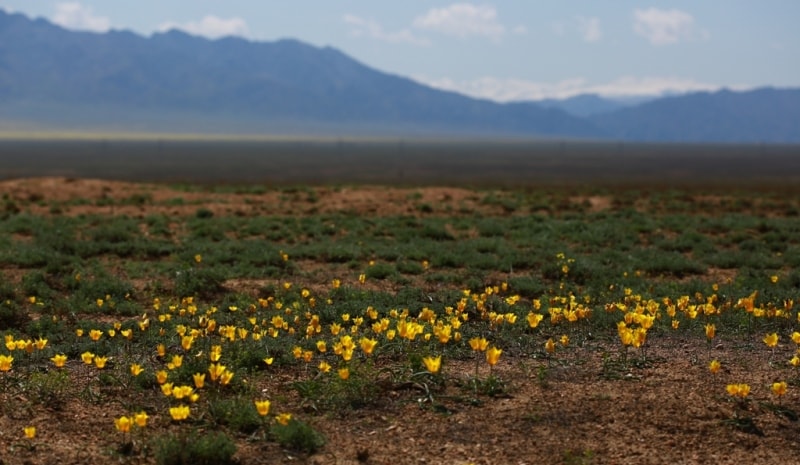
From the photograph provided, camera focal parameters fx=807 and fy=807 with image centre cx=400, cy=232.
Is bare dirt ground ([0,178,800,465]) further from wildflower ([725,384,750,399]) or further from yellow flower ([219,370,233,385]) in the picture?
yellow flower ([219,370,233,385])

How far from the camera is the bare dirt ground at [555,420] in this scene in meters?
5.25

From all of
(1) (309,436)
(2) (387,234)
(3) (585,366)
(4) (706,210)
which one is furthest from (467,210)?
(1) (309,436)

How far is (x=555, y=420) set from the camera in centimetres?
571

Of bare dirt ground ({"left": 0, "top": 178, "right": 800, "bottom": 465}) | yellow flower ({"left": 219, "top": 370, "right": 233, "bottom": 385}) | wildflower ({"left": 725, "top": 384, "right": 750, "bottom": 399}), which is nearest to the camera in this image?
bare dirt ground ({"left": 0, "top": 178, "right": 800, "bottom": 465})

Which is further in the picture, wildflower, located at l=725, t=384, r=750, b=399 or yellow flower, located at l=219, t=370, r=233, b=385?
yellow flower, located at l=219, t=370, r=233, b=385

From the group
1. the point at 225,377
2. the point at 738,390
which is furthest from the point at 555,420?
the point at 225,377

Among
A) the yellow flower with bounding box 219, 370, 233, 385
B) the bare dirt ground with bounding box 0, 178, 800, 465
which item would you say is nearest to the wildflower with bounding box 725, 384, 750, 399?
the bare dirt ground with bounding box 0, 178, 800, 465

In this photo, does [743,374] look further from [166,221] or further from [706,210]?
[706,210]

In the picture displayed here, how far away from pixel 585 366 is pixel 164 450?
353cm

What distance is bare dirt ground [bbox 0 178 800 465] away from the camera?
5.25m

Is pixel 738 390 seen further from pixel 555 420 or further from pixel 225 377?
pixel 225 377

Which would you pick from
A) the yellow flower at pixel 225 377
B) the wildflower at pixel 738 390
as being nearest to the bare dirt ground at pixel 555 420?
the wildflower at pixel 738 390

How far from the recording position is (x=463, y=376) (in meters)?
6.57

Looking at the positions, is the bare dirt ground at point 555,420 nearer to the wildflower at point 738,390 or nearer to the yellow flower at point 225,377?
the wildflower at point 738,390
